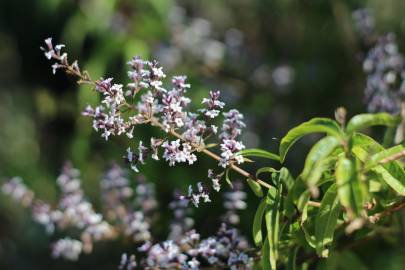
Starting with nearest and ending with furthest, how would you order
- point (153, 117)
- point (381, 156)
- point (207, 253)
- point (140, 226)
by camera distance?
1. point (381, 156)
2. point (153, 117)
3. point (207, 253)
4. point (140, 226)

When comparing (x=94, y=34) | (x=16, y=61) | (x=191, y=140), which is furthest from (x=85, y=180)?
(x=191, y=140)

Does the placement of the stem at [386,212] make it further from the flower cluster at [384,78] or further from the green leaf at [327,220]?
the flower cluster at [384,78]

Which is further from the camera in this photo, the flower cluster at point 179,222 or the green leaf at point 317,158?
the flower cluster at point 179,222

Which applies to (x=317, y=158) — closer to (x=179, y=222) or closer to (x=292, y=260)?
(x=292, y=260)

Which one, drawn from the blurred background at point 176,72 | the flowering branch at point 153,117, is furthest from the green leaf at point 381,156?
the blurred background at point 176,72

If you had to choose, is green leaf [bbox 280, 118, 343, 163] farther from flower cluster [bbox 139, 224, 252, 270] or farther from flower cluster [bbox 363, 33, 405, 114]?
flower cluster [bbox 363, 33, 405, 114]

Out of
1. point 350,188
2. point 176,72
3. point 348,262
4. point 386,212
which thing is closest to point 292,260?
point 386,212
